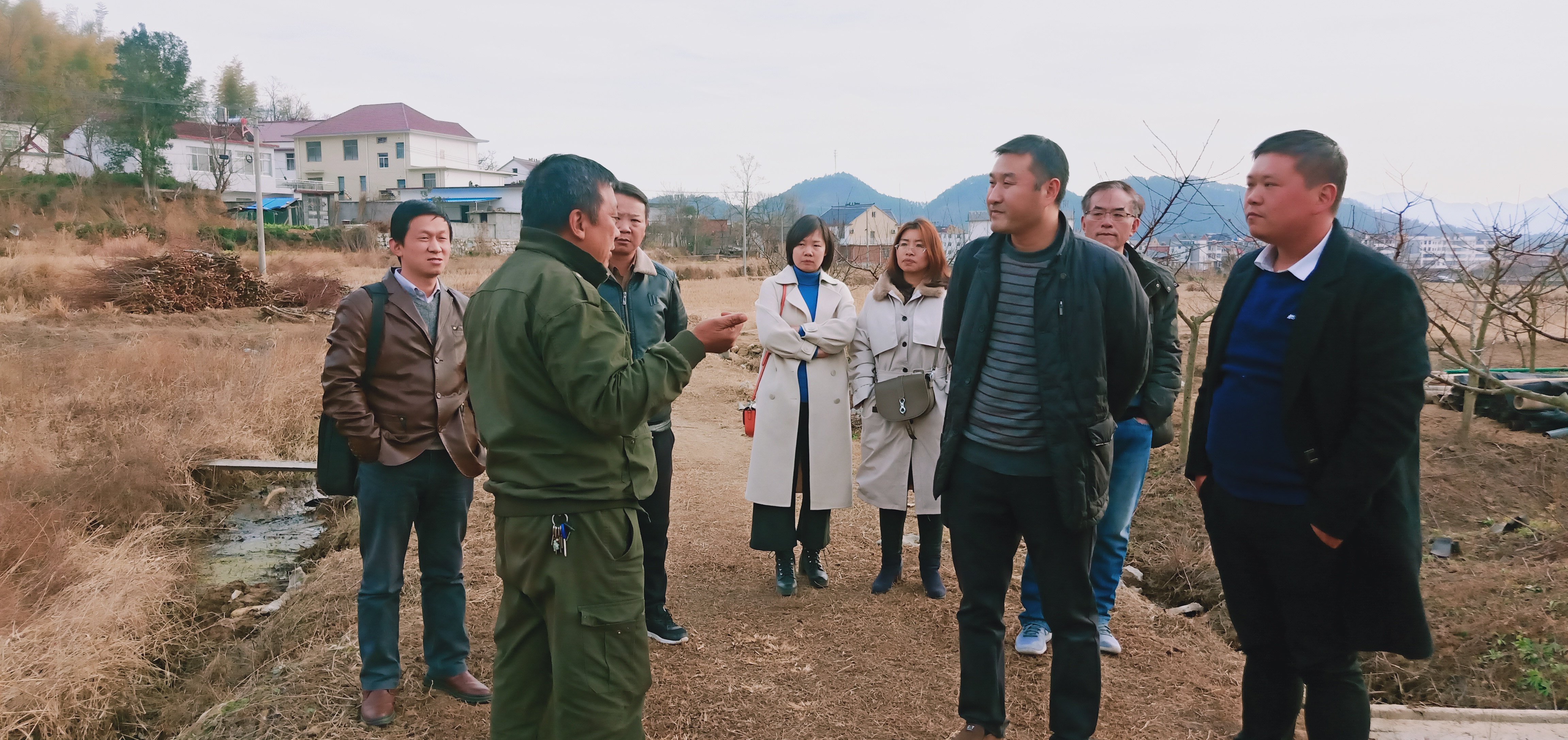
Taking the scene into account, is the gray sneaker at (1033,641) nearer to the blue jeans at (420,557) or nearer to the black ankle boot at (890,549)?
the black ankle boot at (890,549)

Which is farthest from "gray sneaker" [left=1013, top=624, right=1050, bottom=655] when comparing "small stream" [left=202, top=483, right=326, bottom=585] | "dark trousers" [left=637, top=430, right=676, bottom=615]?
"small stream" [left=202, top=483, right=326, bottom=585]

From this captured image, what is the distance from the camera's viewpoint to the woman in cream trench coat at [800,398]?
4.51 meters

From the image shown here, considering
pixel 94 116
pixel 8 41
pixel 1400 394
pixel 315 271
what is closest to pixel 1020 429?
pixel 1400 394

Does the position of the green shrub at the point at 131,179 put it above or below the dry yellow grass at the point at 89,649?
above

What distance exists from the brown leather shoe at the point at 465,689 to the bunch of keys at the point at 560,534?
152 cm

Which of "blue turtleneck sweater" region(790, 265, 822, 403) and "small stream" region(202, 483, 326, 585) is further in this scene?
"small stream" region(202, 483, 326, 585)

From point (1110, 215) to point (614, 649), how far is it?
2693mm

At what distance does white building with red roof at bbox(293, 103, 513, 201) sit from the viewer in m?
52.7

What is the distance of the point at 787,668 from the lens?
391cm

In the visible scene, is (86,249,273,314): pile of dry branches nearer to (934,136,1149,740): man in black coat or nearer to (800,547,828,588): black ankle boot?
(800,547,828,588): black ankle boot

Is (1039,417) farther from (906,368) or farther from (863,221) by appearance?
(863,221)

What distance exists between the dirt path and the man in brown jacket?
0.86 ft

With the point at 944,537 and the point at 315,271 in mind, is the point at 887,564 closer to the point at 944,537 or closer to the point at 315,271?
the point at 944,537

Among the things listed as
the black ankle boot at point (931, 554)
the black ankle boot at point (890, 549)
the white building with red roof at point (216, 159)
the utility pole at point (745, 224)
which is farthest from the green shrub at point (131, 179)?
the black ankle boot at point (931, 554)
